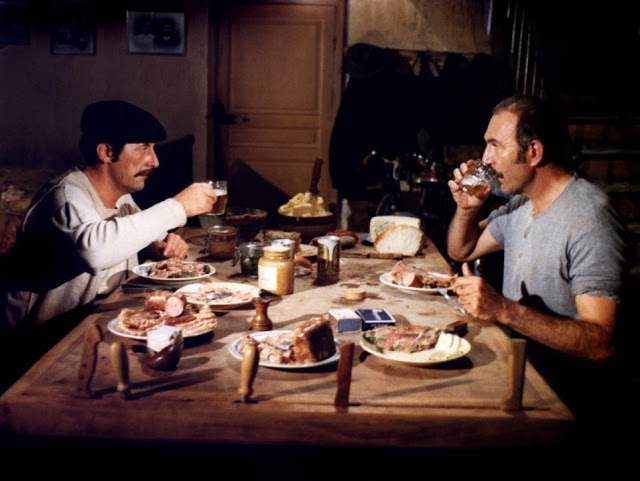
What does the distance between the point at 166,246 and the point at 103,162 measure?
471 millimetres

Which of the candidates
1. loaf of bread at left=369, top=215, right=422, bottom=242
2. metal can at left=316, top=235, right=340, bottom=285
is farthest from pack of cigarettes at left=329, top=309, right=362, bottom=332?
loaf of bread at left=369, top=215, right=422, bottom=242

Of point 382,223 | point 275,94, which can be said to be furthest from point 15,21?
point 382,223

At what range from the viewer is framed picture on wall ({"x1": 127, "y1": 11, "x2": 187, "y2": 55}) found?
6.49 m

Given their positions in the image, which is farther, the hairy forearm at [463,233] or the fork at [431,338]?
the hairy forearm at [463,233]

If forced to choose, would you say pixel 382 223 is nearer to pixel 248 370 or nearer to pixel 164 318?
pixel 164 318

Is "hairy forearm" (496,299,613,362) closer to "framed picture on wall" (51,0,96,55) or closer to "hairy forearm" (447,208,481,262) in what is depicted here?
"hairy forearm" (447,208,481,262)

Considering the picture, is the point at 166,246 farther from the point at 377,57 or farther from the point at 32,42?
the point at 32,42

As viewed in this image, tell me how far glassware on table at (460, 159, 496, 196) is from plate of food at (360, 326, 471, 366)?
867 millimetres

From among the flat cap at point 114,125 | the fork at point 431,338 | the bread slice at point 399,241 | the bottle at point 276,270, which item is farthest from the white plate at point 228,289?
the bread slice at point 399,241

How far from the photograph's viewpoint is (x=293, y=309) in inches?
83.7

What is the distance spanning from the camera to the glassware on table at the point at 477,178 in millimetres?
2412

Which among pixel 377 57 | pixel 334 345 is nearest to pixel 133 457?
pixel 334 345

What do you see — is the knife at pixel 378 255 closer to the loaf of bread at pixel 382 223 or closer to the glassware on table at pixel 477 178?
the loaf of bread at pixel 382 223

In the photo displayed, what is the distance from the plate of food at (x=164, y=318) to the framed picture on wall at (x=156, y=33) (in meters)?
5.16
